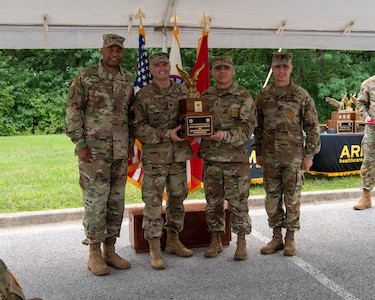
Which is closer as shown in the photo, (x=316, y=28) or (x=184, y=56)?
(x=316, y=28)

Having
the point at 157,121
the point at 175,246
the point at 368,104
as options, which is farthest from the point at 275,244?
the point at 368,104

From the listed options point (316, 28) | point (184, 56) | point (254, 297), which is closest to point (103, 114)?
point (254, 297)

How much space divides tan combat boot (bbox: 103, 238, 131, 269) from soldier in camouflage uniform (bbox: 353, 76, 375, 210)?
10.8 ft

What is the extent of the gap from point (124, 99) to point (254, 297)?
6.07 feet

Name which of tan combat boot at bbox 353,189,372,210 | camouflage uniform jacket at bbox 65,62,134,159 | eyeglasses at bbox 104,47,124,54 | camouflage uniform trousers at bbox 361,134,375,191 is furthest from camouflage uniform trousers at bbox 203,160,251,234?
camouflage uniform trousers at bbox 361,134,375,191

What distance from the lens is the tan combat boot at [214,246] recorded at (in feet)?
12.3

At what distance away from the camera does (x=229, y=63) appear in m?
3.52

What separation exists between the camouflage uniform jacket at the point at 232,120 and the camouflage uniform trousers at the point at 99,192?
82cm

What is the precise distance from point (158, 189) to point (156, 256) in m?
0.58

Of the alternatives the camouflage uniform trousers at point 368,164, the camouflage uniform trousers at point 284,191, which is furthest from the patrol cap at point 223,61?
the camouflage uniform trousers at point 368,164

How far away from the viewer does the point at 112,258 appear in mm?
3535

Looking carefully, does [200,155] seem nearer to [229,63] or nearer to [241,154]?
[241,154]

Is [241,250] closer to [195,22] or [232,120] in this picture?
[232,120]

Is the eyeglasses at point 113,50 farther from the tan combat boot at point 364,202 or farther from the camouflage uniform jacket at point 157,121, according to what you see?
the tan combat boot at point 364,202
